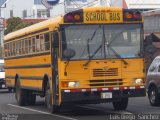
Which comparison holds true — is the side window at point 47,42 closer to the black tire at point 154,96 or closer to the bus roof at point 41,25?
the bus roof at point 41,25

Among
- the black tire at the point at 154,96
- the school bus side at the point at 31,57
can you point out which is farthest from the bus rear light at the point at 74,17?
the black tire at the point at 154,96

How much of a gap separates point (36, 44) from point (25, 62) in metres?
1.88

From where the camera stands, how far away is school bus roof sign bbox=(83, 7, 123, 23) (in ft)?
57.4

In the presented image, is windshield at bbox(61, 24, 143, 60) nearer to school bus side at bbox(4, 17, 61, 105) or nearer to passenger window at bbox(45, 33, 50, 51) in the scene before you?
school bus side at bbox(4, 17, 61, 105)

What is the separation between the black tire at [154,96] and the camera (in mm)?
21453

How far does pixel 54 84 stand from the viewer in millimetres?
17953

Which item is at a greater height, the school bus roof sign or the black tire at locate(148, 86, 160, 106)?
the school bus roof sign

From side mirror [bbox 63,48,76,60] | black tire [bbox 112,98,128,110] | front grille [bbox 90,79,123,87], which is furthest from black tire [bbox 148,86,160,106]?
side mirror [bbox 63,48,76,60]

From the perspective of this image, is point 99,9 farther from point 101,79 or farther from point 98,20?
point 101,79

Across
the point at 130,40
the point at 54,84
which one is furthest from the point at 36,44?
the point at 130,40

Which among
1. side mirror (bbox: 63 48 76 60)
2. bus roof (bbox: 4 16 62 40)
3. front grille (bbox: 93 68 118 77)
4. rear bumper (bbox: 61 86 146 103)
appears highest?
bus roof (bbox: 4 16 62 40)

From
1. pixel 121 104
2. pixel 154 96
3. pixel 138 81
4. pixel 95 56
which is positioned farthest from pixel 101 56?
pixel 154 96

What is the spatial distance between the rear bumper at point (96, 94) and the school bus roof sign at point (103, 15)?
2055 mm

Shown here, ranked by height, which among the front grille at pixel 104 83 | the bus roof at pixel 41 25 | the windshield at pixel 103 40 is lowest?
the front grille at pixel 104 83
